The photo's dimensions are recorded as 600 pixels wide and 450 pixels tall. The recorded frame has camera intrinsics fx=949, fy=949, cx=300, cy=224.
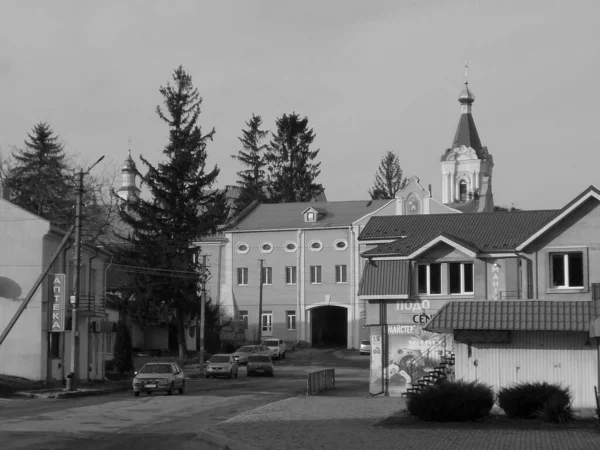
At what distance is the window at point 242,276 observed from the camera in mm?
81562

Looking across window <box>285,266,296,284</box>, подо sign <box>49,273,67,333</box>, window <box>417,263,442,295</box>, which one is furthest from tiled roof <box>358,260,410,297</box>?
window <box>285,266,296,284</box>

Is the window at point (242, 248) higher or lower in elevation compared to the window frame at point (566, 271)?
higher

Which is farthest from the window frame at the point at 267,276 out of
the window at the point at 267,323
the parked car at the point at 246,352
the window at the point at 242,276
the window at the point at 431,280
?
the window at the point at 431,280

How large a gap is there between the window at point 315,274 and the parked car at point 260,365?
23876 mm

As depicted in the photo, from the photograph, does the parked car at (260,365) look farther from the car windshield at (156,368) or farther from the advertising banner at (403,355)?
the advertising banner at (403,355)

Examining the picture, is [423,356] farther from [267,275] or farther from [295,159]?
[295,159]

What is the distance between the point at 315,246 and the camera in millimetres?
80125

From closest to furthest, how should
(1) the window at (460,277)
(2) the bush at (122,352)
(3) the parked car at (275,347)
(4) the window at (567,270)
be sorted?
1. (4) the window at (567,270)
2. (1) the window at (460,277)
3. (2) the bush at (122,352)
4. (3) the parked car at (275,347)

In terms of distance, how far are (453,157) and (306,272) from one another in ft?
114

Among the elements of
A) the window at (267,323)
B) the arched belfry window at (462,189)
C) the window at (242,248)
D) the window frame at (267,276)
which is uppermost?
the arched belfry window at (462,189)

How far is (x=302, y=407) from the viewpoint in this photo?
1203 inches

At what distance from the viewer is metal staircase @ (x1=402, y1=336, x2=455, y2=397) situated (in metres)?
33.9

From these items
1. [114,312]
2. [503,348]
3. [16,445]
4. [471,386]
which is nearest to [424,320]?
[503,348]

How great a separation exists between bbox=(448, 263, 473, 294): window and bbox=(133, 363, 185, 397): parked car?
11.8 meters
